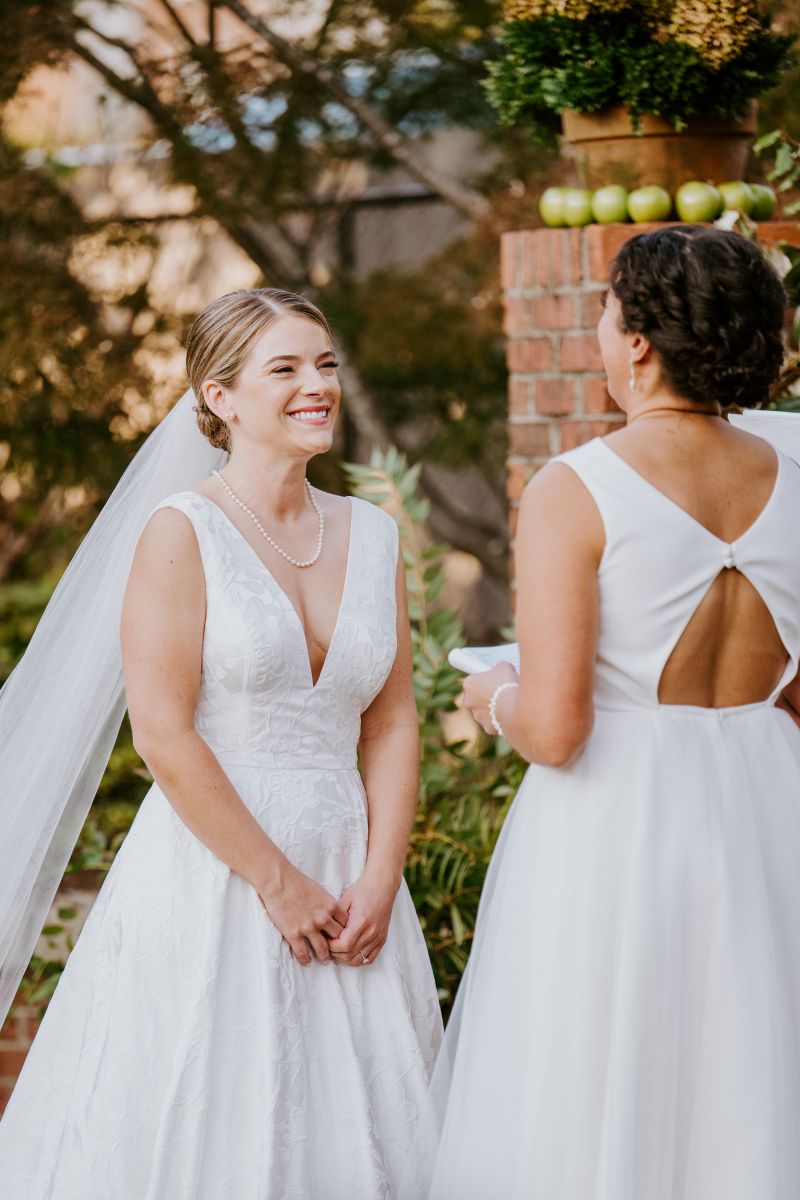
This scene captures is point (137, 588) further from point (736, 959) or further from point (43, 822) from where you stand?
point (736, 959)

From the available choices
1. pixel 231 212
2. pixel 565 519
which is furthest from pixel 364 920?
pixel 231 212

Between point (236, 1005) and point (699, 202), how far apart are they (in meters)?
2.32

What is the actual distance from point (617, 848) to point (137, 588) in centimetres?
86

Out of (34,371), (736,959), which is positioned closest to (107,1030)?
(736,959)

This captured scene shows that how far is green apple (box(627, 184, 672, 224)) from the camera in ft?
11.9

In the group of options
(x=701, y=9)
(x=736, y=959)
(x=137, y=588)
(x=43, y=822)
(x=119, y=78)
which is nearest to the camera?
(x=736, y=959)

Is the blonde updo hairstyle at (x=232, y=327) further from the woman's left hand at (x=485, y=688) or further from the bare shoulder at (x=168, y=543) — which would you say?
the woman's left hand at (x=485, y=688)

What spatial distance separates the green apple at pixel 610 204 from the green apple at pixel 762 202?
34 cm

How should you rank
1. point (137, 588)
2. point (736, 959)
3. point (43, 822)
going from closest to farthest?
point (736, 959) → point (137, 588) → point (43, 822)

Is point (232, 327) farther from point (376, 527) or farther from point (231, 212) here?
point (231, 212)

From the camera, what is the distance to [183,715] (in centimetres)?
228

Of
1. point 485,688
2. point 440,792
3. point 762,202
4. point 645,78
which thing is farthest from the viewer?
point 440,792

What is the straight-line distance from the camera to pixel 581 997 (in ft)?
6.51

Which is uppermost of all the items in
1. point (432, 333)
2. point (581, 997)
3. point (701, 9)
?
point (701, 9)
